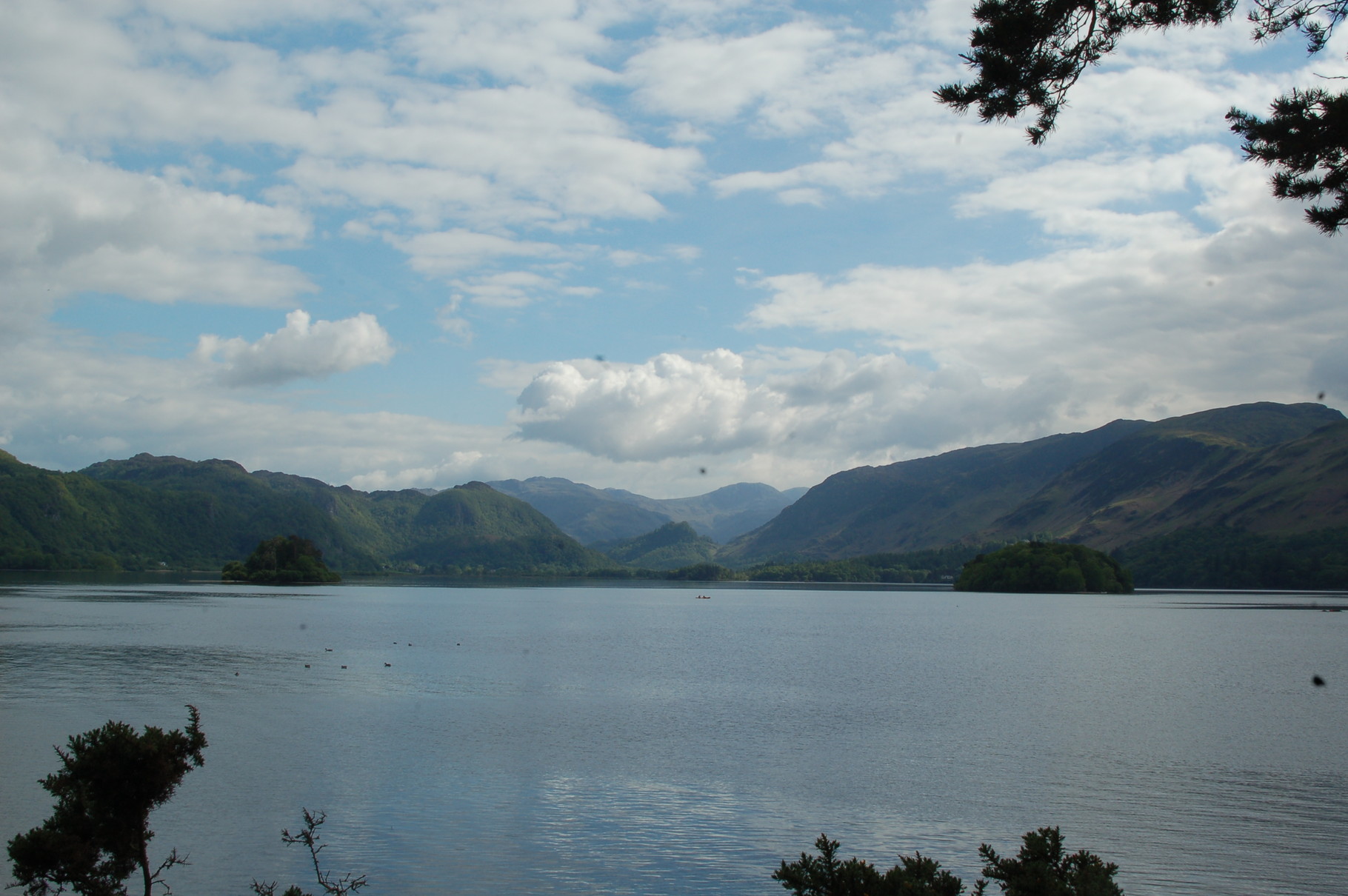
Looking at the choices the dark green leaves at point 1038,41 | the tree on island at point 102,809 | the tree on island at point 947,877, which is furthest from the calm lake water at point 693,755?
the dark green leaves at point 1038,41

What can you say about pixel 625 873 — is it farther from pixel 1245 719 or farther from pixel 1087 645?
pixel 1087 645

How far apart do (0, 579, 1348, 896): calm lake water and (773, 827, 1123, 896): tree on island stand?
999 cm

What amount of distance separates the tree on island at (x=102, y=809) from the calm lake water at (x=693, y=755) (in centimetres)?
685

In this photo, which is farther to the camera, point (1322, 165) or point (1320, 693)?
point (1320, 693)

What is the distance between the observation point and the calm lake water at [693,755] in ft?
80.8

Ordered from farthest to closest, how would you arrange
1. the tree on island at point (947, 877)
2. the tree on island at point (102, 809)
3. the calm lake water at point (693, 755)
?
the calm lake water at point (693, 755), the tree on island at point (102, 809), the tree on island at point (947, 877)

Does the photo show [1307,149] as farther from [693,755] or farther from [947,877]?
[693,755]

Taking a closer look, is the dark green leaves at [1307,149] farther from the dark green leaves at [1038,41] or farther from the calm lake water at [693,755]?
the calm lake water at [693,755]

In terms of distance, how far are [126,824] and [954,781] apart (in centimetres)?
2675

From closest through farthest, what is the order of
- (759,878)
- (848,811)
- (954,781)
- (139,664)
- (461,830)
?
(759,878)
(461,830)
(848,811)
(954,781)
(139,664)

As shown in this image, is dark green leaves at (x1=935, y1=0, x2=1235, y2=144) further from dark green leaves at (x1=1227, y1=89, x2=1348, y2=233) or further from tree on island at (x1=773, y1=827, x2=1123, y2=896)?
tree on island at (x1=773, y1=827, x2=1123, y2=896)

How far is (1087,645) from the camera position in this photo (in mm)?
90500

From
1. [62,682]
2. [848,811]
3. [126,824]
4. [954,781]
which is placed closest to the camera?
[126,824]

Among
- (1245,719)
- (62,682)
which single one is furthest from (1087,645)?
(62,682)
